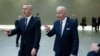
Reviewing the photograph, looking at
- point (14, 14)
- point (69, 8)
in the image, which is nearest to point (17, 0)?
point (14, 14)

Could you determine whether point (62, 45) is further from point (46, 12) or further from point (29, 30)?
point (46, 12)

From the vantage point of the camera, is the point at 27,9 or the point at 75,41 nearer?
the point at 75,41

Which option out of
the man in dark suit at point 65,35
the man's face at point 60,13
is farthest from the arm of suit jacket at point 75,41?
the man's face at point 60,13

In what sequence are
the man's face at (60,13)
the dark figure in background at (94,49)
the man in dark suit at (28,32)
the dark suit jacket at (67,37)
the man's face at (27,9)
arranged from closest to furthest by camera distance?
the dark figure in background at (94,49), the man's face at (60,13), the dark suit jacket at (67,37), the man's face at (27,9), the man in dark suit at (28,32)

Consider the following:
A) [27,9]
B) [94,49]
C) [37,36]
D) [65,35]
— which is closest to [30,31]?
[37,36]

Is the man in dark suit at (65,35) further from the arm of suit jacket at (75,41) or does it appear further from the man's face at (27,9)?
the man's face at (27,9)

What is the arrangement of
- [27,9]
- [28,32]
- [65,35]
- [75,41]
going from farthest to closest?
[28,32]
[27,9]
[65,35]
[75,41]

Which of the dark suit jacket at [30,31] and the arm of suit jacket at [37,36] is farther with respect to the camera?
the dark suit jacket at [30,31]

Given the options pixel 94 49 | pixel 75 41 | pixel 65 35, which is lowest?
pixel 75 41

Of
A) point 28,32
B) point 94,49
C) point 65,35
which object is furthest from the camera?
point 28,32

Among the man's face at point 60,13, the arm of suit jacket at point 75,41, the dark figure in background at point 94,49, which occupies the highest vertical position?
the man's face at point 60,13

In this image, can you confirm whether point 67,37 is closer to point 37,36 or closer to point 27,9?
point 37,36

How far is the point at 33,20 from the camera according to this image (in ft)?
23.6

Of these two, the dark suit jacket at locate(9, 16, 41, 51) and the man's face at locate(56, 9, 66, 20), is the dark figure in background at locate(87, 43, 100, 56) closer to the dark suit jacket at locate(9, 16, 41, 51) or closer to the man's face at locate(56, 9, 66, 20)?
the man's face at locate(56, 9, 66, 20)
